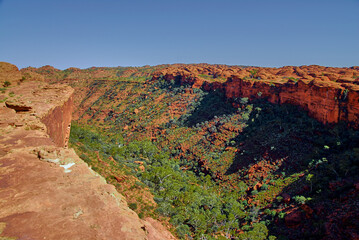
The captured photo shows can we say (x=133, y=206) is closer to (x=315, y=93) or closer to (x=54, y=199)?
(x=54, y=199)

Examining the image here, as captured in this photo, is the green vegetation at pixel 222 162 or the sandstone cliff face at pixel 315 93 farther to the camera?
the sandstone cliff face at pixel 315 93

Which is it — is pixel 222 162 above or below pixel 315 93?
below

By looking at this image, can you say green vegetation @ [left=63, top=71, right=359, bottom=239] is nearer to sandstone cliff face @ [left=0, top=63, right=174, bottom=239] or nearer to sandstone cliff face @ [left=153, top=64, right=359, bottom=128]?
sandstone cliff face @ [left=153, top=64, right=359, bottom=128]

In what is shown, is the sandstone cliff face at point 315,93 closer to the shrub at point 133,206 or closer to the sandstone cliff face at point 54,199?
the shrub at point 133,206

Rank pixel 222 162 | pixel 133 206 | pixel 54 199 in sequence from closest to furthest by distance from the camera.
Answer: pixel 54 199
pixel 133 206
pixel 222 162

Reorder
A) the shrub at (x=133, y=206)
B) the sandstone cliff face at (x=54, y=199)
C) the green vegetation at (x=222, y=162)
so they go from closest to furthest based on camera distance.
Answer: the sandstone cliff face at (x=54, y=199)
the shrub at (x=133, y=206)
the green vegetation at (x=222, y=162)

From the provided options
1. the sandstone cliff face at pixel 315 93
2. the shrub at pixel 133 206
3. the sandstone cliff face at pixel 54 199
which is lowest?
the shrub at pixel 133 206

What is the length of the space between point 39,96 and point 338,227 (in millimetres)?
21481

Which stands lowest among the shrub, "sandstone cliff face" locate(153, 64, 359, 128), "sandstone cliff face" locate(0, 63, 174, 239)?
the shrub

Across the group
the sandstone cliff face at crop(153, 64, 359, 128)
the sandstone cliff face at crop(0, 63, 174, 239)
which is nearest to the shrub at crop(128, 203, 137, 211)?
the sandstone cliff face at crop(0, 63, 174, 239)

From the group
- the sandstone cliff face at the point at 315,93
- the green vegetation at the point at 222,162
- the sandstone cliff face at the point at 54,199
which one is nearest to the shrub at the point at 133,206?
the green vegetation at the point at 222,162

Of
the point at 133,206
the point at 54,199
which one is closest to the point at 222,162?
the point at 133,206

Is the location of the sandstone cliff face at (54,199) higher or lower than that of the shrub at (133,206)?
higher

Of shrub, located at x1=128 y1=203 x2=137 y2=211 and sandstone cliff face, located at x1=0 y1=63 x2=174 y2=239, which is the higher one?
sandstone cliff face, located at x1=0 y1=63 x2=174 y2=239
